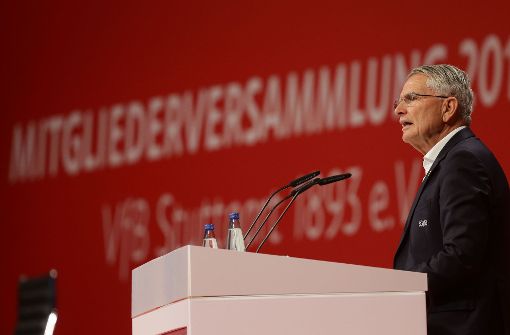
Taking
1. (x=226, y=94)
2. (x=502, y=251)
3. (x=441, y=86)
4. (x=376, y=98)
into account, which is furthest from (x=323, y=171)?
(x=502, y=251)

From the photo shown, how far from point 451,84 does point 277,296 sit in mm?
1106

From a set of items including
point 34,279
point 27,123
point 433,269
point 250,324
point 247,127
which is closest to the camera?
point 250,324

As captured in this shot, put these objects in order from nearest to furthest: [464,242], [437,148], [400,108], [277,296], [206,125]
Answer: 1. [277,296]
2. [464,242]
3. [437,148]
4. [400,108]
5. [206,125]

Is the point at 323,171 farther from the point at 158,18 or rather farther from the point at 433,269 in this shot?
the point at 433,269

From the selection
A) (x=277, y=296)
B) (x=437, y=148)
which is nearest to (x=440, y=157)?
(x=437, y=148)

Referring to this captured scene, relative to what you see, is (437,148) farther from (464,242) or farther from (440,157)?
(464,242)

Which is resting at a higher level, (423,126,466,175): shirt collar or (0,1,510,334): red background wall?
(0,1,510,334): red background wall

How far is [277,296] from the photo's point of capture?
2.39 m

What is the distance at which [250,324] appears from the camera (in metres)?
2.34

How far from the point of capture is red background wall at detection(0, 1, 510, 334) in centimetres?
439

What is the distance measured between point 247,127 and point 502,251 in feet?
7.41

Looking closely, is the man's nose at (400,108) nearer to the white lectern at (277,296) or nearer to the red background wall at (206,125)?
the white lectern at (277,296)

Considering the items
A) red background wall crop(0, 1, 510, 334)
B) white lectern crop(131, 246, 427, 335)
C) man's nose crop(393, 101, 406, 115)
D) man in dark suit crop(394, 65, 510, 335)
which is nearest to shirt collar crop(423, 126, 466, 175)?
man in dark suit crop(394, 65, 510, 335)

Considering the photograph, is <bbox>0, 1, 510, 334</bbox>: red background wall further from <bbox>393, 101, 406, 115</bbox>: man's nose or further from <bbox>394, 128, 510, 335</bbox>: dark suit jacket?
<bbox>394, 128, 510, 335</bbox>: dark suit jacket
